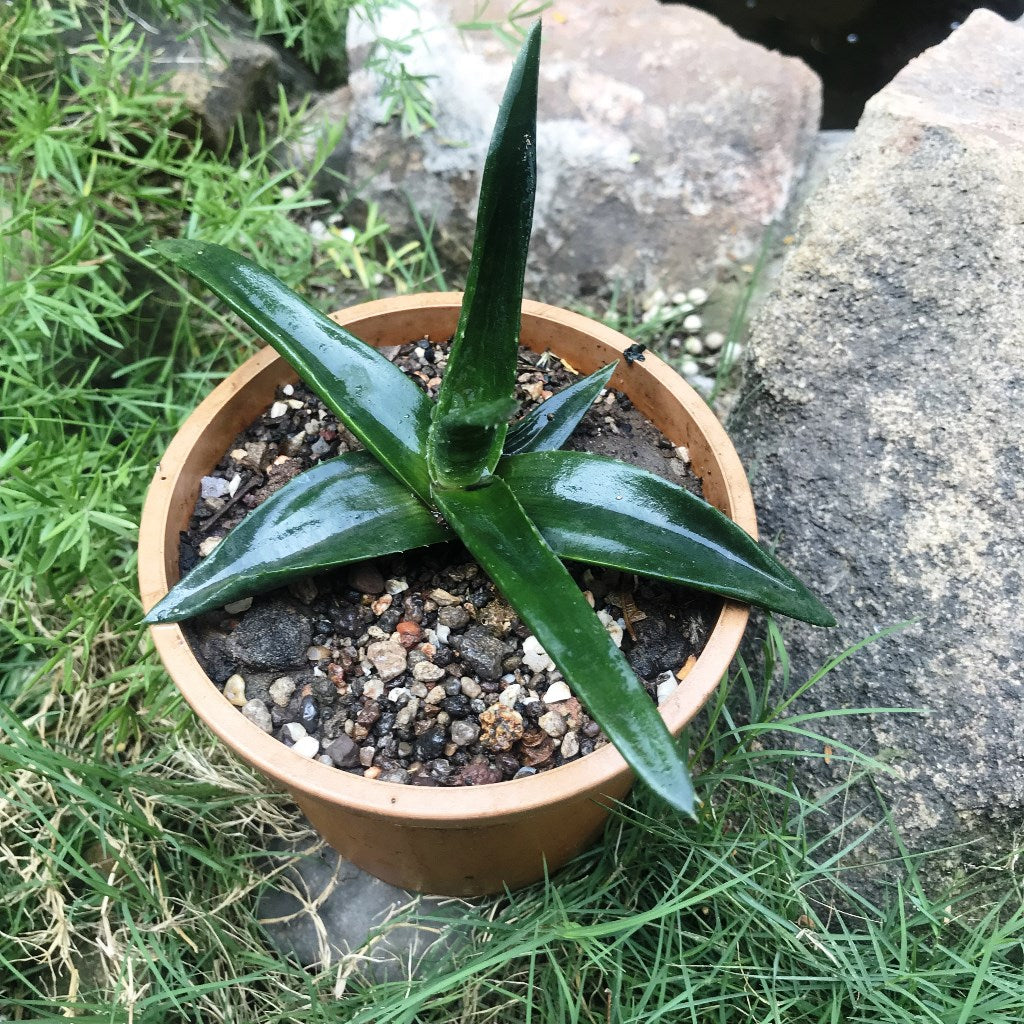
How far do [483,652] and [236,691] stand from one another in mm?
281

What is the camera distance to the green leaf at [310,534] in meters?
0.90

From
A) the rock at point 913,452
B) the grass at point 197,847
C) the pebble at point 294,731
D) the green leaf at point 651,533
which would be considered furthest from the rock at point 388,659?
the rock at point 913,452

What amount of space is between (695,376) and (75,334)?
3.86ft

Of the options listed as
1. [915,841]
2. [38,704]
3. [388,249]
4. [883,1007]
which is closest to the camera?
[883,1007]

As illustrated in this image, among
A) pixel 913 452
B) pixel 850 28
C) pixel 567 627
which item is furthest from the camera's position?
pixel 850 28

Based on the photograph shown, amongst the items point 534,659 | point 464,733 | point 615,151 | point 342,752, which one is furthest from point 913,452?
point 615,151

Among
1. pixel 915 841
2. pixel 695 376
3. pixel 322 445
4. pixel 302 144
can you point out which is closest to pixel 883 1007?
pixel 915 841

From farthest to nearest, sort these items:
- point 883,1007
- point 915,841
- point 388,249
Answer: point 388,249, point 915,841, point 883,1007

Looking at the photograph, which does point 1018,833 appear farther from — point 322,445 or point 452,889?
point 322,445

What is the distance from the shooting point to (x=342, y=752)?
0.95 meters

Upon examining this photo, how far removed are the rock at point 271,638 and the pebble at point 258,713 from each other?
4 cm

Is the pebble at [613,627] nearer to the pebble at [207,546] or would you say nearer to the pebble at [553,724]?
the pebble at [553,724]

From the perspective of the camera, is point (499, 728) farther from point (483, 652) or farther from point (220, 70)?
point (220, 70)

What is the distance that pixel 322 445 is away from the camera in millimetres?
1164
